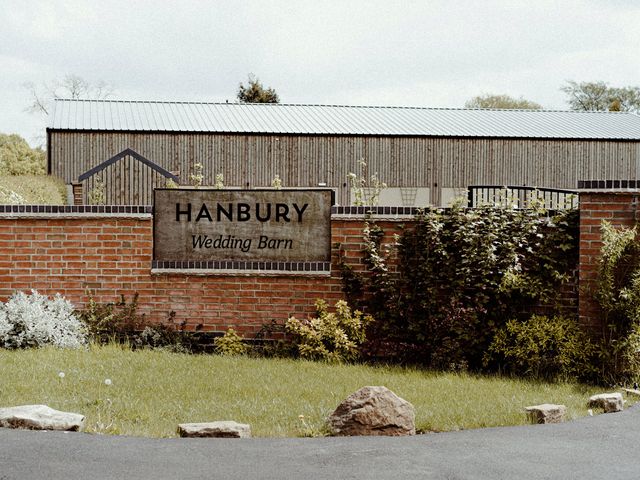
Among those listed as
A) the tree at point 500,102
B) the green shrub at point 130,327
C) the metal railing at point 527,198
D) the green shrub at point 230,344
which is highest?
the tree at point 500,102

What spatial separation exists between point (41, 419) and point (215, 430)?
1408 mm

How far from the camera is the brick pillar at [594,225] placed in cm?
951

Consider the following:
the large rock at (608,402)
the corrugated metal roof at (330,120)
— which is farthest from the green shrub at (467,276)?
the corrugated metal roof at (330,120)

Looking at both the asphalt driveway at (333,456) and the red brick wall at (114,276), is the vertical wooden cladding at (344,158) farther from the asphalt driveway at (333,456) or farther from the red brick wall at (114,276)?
the asphalt driveway at (333,456)

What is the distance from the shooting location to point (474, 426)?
6.98m

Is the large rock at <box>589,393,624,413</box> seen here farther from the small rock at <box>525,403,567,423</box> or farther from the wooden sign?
the wooden sign

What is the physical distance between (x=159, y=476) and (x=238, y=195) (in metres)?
6.02

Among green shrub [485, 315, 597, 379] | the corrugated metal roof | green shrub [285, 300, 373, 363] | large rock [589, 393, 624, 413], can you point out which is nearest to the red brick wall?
green shrub [285, 300, 373, 363]

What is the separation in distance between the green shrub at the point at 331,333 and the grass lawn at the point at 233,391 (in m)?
0.36

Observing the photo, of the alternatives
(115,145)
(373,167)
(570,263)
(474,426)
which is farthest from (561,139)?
(474,426)

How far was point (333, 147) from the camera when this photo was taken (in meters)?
32.3

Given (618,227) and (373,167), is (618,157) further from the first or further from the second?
(618,227)

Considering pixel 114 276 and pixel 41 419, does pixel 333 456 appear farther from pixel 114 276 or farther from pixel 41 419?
pixel 114 276

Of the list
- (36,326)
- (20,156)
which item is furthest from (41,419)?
(20,156)
